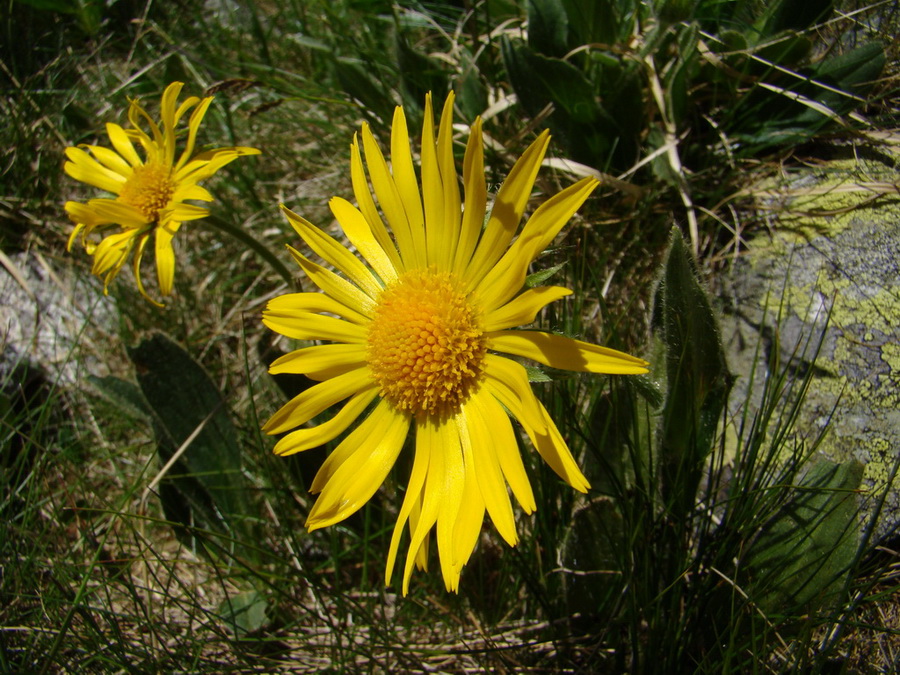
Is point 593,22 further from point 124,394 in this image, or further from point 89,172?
point 124,394

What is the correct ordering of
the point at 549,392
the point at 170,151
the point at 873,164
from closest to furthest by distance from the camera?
the point at 549,392 → the point at 873,164 → the point at 170,151

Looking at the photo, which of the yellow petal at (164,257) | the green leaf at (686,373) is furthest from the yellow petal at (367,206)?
the yellow petal at (164,257)

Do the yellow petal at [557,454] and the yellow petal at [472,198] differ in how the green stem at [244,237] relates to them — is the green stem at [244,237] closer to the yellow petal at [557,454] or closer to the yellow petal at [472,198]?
the yellow petal at [472,198]

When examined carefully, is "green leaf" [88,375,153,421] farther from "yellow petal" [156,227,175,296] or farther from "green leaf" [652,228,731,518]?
"green leaf" [652,228,731,518]

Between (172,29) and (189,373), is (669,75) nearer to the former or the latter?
(189,373)

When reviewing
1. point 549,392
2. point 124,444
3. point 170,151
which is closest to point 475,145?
point 549,392
